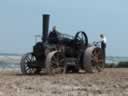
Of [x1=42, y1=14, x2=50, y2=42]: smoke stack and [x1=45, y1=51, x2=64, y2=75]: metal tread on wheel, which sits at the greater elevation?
[x1=42, y1=14, x2=50, y2=42]: smoke stack

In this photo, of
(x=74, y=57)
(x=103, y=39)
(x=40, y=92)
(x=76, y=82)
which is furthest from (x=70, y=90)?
(x=103, y=39)

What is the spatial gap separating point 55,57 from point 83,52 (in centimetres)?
210

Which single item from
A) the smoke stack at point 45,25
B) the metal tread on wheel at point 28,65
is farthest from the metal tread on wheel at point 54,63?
the metal tread on wheel at point 28,65

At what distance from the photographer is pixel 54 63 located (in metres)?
22.7

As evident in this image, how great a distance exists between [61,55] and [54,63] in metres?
0.71

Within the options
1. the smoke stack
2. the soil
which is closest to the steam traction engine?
the smoke stack

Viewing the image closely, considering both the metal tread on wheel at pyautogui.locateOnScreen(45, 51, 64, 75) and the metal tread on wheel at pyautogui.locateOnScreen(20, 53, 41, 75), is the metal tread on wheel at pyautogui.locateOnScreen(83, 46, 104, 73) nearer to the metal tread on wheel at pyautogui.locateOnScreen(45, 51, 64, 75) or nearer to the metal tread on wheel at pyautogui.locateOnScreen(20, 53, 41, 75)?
the metal tread on wheel at pyautogui.locateOnScreen(45, 51, 64, 75)

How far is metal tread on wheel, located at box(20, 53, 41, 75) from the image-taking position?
23734 millimetres

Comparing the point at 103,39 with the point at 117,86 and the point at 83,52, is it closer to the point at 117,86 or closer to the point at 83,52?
the point at 83,52

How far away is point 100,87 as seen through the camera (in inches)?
648

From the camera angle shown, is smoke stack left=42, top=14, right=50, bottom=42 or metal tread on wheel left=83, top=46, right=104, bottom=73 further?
metal tread on wheel left=83, top=46, right=104, bottom=73

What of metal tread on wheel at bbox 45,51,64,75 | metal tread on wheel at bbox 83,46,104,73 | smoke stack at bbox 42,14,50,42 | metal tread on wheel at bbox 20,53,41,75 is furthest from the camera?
metal tread on wheel at bbox 83,46,104,73

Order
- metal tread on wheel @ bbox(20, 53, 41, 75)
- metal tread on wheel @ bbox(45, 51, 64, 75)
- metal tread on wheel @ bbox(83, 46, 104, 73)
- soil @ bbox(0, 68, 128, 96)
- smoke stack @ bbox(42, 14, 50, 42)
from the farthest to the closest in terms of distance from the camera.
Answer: metal tread on wheel @ bbox(83, 46, 104, 73) → metal tread on wheel @ bbox(20, 53, 41, 75) → smoke stack @ bbox(42, 14, 50, 42) → metal tread on wheel @ bbox(45, 51, 64, 75) → soil @ bbox(0, 68, 128, 96)

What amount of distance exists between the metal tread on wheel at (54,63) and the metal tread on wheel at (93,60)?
4.70ft
